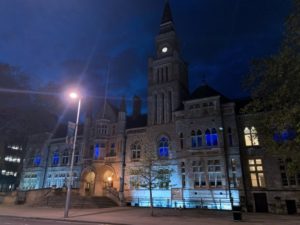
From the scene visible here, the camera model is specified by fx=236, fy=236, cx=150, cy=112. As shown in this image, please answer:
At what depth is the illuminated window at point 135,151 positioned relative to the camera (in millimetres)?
37291

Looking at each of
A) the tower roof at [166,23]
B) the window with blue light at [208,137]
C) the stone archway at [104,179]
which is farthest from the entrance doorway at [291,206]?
the tower roof at [166,23]

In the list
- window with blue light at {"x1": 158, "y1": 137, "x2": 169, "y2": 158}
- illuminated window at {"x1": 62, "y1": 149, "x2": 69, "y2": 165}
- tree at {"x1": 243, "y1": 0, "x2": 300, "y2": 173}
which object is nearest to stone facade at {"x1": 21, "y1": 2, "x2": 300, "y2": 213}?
window with blue light at {"x1": 158, "y1": 137, "x2": 169, "y2": 158}

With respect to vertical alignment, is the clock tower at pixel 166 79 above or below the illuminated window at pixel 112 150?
above

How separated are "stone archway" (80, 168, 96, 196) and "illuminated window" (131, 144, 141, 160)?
7.50 meters

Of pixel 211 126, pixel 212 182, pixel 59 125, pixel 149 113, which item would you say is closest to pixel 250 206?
pixel 212 182

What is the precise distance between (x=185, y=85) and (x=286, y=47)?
1026 inches

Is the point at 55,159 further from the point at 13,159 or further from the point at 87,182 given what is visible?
the point at 13,159

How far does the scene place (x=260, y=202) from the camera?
91.5 ft

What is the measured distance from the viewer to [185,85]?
40.4 metres

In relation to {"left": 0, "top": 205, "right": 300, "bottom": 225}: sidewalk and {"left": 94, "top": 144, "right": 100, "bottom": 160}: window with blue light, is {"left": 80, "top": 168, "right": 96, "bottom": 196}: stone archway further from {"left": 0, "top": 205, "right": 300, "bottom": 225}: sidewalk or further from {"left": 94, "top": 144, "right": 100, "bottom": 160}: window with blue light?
{"left": 0, "top": 205, "right": 300, "bottom": 225}: sidewalk

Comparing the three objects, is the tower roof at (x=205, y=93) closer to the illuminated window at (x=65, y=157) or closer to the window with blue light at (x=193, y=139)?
the window with blue light at (x=193, y=139)

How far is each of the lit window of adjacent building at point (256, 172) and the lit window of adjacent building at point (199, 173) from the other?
5820 mm

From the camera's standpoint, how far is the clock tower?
36812 millimetres

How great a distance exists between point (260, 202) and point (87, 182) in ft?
87.4
